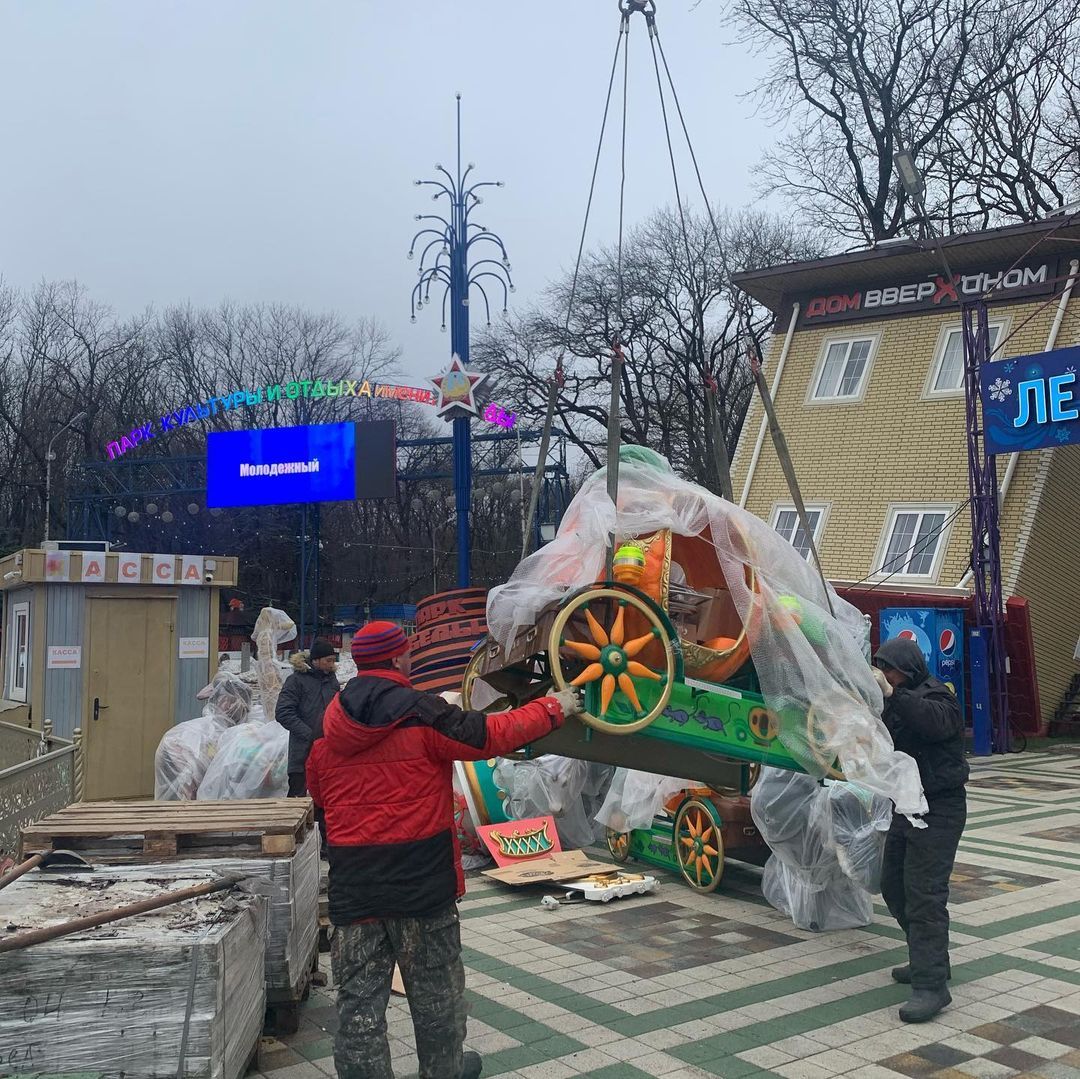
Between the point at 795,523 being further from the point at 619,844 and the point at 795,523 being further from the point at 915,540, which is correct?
the point at 619,844

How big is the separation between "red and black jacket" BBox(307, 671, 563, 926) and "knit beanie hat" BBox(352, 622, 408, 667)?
3.6 inches

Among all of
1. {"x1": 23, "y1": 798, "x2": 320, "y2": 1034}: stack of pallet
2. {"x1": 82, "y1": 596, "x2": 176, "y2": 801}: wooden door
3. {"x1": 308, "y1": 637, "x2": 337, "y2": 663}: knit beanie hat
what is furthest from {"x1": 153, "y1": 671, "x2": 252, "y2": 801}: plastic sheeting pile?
{"x1": 23, "y1": 798, "x2": 320, "y2": 1034}: stack of pallet

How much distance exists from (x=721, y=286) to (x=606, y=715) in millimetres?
29234

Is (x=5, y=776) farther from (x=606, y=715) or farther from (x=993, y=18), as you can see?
(x=993, y=18)

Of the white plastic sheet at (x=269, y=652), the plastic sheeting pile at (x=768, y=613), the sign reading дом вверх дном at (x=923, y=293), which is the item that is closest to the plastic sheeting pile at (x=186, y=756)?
the white plastic sheet at (x=269, y=652)

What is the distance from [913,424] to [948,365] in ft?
4.03

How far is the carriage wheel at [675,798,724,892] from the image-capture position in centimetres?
755

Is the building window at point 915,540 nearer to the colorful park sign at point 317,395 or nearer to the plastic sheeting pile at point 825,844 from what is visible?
the colorful park sign at point 317,395

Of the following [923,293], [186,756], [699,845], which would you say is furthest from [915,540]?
[186,756]

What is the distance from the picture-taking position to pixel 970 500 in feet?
54.7

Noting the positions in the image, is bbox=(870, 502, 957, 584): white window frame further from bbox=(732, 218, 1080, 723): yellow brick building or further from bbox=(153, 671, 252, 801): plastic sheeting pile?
bbox=(153, 671, 252, 801): plastic sheeting pile

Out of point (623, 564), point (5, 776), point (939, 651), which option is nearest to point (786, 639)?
point (623, 564)

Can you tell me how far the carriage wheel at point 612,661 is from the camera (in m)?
4.94

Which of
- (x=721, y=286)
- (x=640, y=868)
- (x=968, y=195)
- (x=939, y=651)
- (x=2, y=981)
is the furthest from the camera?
(x=721, y=286)
